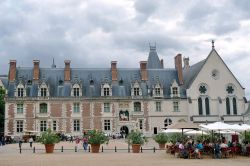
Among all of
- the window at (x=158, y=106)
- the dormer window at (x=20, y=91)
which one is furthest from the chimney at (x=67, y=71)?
the window at (x=158, y=106)

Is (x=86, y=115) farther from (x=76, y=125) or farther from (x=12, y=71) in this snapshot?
(x=12, y=71)

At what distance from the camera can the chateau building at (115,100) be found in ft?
182

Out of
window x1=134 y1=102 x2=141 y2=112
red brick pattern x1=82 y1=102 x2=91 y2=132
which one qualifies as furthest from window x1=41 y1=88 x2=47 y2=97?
window x1=134 y1=102 x2=141 y2=112

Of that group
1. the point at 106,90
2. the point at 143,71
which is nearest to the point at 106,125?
the point at 106,90

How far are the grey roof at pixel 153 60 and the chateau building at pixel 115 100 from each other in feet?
35.9

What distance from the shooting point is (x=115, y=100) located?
56969 millimetres

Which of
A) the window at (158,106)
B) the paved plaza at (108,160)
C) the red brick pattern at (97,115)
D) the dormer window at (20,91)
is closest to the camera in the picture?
the paved plaza at (108,160)

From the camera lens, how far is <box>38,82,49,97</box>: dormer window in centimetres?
5592

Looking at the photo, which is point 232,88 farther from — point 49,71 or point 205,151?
point 205,151

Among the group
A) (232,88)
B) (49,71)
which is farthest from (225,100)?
(49,71)

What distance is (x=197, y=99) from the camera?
57.0m

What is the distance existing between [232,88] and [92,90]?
2026cm

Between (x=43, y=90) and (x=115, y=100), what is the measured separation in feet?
33.5

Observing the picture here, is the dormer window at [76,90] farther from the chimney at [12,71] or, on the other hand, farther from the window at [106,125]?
the chimney at [12,71]
